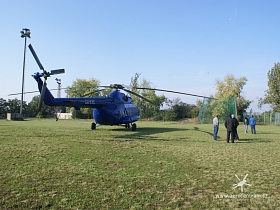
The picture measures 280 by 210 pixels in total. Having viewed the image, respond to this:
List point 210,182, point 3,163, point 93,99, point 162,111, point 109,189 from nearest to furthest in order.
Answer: point 109,189 < point 210,182 < point 3,163 < point 93,99 < point 162,111

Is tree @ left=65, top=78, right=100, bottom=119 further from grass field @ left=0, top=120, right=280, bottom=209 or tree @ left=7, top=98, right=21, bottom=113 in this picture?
grass field @ left=0, top=120, right=280, bottom=209

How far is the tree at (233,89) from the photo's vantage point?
5466 cm

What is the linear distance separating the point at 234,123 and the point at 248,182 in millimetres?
8017

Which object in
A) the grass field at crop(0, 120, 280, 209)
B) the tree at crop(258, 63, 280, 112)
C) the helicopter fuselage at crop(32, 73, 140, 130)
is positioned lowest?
the grass field at crop(0, 120, 280, 209)

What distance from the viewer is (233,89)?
55.7 m

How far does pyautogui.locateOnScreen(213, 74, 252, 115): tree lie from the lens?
54656 mm

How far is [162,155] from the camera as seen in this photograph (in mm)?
8844

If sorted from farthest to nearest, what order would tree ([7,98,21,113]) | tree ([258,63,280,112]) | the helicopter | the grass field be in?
1. tree ([7,98,21,113])
2. tree ([258,63,280,112])
3. the helicopter
4. the grass field

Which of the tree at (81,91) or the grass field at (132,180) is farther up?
the tree at (81,91)

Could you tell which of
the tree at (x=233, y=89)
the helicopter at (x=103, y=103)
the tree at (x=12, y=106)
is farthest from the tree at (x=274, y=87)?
the tree at (x=12, y=106)

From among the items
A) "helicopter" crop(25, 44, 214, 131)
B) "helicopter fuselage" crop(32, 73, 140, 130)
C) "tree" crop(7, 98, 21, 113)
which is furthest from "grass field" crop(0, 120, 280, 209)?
"tree" crop(7, 98, 21, 113)

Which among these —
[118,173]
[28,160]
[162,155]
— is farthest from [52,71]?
[118,173]

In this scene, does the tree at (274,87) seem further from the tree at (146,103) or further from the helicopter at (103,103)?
the helicopter at (103,103)

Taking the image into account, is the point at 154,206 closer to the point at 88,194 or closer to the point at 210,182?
the point at 88,194
